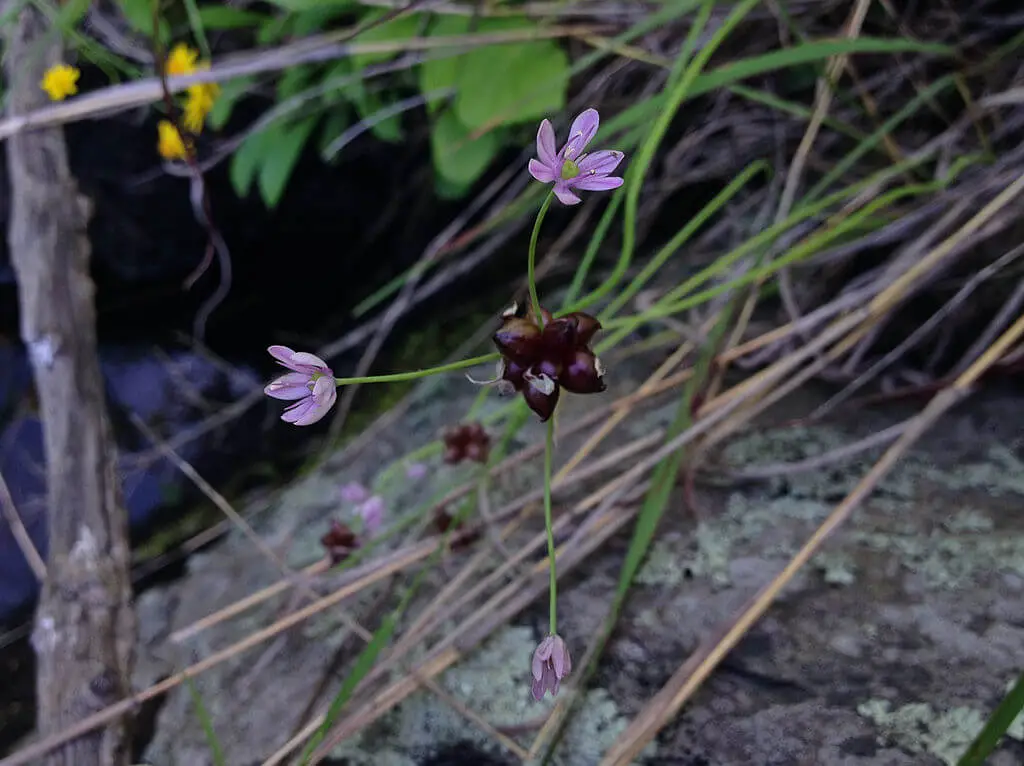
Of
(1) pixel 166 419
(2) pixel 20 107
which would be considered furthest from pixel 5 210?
(2) pixel 20 107

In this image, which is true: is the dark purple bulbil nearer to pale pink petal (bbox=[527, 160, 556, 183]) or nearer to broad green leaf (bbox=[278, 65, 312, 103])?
pale pink petal (bbox=[527, 160, 556, 183])

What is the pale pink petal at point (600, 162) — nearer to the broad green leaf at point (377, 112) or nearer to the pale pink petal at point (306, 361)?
the pale pink petal at point (306, 361)

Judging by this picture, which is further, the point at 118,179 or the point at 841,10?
the point at 118,179

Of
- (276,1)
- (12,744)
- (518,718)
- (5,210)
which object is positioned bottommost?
(12,744)

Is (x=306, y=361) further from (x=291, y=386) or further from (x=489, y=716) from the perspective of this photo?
(x=489, y=716)

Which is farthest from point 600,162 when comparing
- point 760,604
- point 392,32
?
point 392,32

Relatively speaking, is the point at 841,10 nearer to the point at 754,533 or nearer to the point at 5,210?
the point at 754,533
